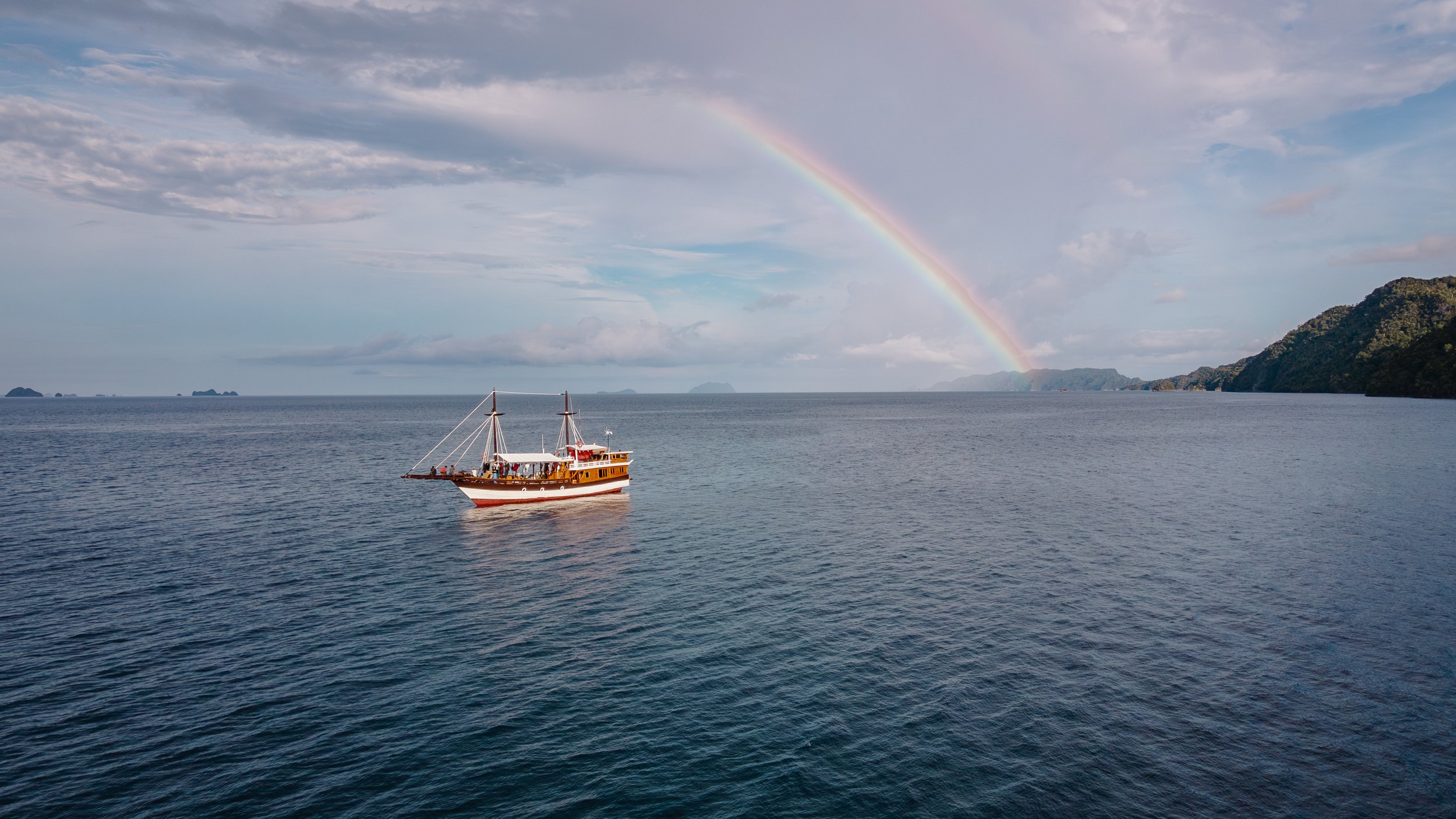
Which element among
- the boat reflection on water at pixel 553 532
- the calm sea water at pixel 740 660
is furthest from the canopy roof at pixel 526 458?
the calm sea water at pixel 740 660

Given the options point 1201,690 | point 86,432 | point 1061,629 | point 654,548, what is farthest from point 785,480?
point 86,432

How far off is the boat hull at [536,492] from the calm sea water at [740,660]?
13.1 ft

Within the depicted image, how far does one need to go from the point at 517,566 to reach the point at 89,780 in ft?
100

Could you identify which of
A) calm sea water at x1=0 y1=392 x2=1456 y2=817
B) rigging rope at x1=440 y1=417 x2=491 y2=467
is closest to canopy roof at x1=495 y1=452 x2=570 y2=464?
calm sea water at x1=0 y1=392 x2=1456 y2=817

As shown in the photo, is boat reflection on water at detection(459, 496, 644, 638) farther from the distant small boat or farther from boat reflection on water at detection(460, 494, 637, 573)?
the distant small boat

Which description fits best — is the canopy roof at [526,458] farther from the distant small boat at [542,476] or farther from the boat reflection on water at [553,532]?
the boat reflection on water at [553,532]

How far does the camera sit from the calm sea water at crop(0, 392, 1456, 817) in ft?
80.4

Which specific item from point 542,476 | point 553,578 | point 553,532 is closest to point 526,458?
point 542,476

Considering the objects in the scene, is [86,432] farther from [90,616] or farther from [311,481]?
[90,616]

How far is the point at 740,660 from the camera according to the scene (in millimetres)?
35406

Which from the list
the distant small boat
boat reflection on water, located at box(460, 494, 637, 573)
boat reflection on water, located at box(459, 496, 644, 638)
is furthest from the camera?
the distant small boat

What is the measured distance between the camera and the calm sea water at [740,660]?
2452 cm

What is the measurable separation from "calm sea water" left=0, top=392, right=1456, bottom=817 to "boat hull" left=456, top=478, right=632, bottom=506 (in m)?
4.01

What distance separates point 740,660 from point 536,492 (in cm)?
5446
